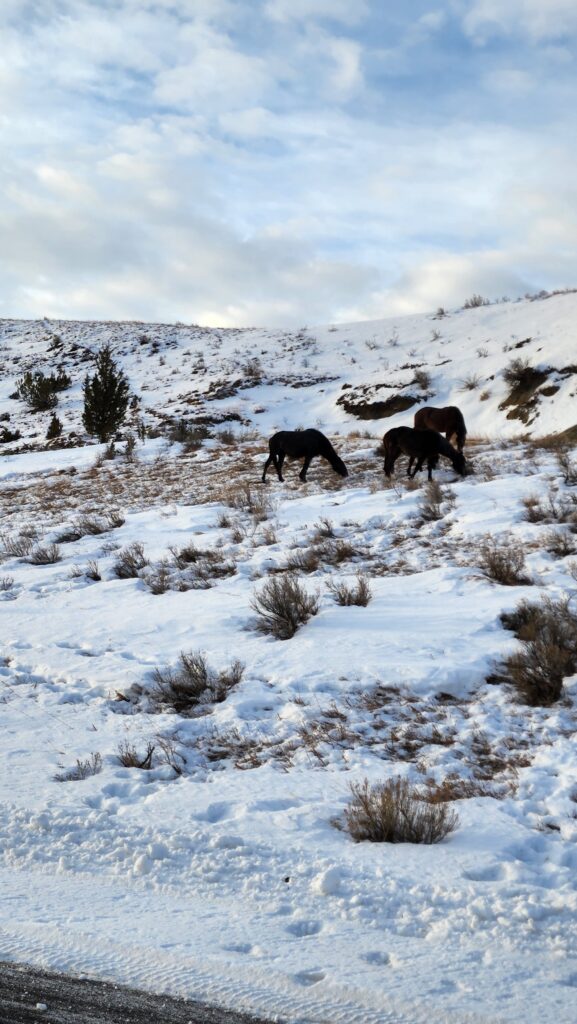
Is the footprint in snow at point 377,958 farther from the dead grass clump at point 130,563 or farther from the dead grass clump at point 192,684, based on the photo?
the dead grass clump at point 130,563

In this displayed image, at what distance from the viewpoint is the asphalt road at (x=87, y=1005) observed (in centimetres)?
199

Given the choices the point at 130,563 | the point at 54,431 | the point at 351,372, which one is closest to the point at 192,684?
the point at 130,563

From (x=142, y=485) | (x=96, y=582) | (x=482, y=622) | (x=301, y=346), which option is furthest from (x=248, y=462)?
(x=301, y=346)

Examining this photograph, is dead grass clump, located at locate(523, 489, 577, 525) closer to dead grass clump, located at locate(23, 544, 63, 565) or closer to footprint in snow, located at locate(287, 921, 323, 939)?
footprint in snow, located at locate(287, 921, 323, 939)

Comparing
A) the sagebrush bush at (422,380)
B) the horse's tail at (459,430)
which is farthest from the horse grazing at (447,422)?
the sagebrush bush at (422,380)

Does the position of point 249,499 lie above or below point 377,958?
above

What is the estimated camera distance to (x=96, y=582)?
8.77 metres

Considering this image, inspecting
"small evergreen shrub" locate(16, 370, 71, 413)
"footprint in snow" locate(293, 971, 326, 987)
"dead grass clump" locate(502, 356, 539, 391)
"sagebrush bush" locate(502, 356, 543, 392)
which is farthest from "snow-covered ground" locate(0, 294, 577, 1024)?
"small evergreen shrub" locate(16, 370, 71, 413)

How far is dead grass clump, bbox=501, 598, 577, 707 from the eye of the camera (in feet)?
15.2

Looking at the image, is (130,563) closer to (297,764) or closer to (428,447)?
(297,764)

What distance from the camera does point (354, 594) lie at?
22.6 feet

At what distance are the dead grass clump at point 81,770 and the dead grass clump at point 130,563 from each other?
462 cm

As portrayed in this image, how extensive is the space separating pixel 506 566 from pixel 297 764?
3723mm

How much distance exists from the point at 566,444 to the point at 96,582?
1059cm
